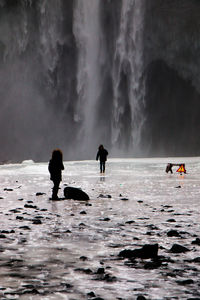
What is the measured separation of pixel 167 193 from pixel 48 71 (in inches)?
2519

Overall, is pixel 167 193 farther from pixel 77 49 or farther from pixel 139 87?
pixel 77 49

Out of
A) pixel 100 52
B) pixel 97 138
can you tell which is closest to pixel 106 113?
pixel 97 138

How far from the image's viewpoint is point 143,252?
509 cm

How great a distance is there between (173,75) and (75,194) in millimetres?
68531

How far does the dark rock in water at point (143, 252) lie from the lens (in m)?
5.07

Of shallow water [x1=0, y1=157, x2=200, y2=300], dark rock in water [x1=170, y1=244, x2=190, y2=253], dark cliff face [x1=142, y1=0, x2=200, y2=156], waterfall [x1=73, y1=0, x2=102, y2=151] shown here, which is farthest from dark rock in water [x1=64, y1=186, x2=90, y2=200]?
dark cliff face [x1=142, y1=0, x2=200, y2=156]

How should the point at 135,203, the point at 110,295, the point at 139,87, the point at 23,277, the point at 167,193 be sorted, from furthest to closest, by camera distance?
the point at 139,87, the point at 167,193, the point at 135,203, the point at 23,277, the point at 110,295

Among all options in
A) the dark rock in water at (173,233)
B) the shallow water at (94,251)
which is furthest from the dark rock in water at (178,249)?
the dark rock in water at (173,233)

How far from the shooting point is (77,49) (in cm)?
7062

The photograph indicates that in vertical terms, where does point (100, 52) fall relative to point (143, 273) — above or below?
above

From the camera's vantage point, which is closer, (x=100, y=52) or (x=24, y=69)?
(x=100, y=52)

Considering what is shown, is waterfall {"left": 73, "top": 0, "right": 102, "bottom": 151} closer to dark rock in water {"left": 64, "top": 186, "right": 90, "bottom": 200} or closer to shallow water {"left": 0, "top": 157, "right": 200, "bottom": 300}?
dark rock in water {"left": 64, "top": 186, "right": 90, "bottom": 200}

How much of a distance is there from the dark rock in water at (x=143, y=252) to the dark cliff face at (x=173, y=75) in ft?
229

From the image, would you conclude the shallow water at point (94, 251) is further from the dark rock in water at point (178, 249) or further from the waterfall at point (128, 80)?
the waterfall at point (128, 80)
